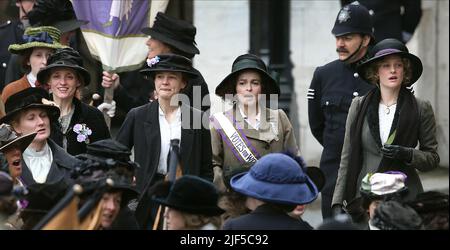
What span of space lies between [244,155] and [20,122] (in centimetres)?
156

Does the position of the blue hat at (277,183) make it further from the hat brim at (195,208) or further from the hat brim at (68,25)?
the hat brim at (68,25)

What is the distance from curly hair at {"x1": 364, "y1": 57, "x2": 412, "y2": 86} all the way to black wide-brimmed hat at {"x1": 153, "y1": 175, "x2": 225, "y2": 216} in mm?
2389

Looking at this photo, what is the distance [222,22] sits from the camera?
13555 millimetres

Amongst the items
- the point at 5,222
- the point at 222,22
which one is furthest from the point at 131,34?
the point at 5,222

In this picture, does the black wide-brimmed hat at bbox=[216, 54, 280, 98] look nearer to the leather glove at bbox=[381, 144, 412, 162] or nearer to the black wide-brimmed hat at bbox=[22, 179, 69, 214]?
the leather glove at bbox=[381, 144, 412, 162]

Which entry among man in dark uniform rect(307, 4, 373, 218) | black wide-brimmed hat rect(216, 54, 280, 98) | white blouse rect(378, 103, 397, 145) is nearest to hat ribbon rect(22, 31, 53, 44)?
black wide-brimmed hat rect(216, 54, 280, 98)

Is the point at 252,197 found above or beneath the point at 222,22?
beneath

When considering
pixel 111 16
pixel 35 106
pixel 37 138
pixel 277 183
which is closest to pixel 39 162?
→ pixel 37 138

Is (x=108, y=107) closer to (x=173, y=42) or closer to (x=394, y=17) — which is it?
(x=173, y=42)

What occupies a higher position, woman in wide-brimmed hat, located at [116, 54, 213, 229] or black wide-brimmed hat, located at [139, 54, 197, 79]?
black wide-brimmed hat, located at [139, 54, 197, 79]

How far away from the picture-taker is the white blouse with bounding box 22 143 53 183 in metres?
8.92

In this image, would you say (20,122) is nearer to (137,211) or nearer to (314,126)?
(137,211)

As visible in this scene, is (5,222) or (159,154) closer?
(5,222)

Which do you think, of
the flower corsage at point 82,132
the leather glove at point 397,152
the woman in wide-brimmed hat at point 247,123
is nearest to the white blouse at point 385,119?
the leather glove at point 397,152
